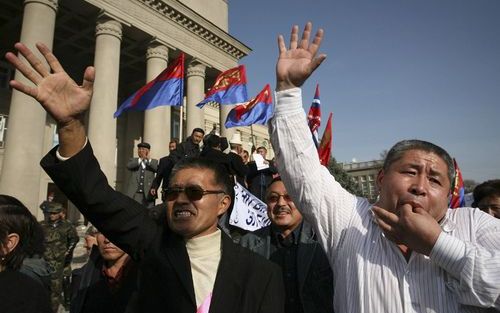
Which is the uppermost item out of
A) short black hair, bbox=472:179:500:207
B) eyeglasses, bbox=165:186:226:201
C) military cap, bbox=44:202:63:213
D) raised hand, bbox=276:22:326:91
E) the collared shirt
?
raised hand, bbox=276:22:326:91

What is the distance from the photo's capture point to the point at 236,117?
11.6 metres

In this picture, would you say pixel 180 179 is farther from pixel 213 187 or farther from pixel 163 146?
pixel 163 146

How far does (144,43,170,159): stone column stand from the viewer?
1658cm

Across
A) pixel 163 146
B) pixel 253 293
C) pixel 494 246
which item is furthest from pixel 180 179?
pixel 163 146

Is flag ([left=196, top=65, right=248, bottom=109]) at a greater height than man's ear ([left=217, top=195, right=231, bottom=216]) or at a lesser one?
greater

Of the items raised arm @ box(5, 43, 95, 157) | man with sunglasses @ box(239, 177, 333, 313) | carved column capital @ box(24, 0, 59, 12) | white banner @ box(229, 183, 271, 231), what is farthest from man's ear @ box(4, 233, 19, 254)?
carved column capital @ box(24, 0, 59, 12)

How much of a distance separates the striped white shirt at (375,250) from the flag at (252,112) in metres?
9.35

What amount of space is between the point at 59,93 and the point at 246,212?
157 inches

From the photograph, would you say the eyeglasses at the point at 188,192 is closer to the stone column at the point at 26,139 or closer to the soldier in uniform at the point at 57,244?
the soldier in uniform at the point at 57,244

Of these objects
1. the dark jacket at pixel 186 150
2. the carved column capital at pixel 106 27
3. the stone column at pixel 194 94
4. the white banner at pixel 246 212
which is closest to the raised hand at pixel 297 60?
the white banner at pixel 246 212

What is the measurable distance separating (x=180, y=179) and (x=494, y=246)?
1.72 m

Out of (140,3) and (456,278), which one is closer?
(456,278)

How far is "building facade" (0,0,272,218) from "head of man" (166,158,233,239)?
767cm

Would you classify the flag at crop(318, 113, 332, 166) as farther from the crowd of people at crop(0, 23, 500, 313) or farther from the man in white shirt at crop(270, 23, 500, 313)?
the man in white shirt at crop(270, 23, 500, 313)
